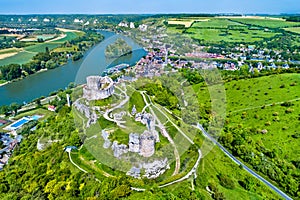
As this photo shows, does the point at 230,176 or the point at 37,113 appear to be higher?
the point at 230,176

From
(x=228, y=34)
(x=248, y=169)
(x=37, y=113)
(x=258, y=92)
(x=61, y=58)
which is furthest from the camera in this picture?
(x=228, y=34)

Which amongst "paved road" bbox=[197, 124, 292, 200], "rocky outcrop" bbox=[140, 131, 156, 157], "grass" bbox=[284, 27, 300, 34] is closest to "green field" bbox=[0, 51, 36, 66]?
"paved road" bbox=[197, 124, 292, 200]

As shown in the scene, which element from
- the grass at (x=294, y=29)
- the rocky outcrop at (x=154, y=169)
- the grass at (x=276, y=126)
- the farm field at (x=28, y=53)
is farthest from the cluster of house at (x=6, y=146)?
the grass at (x=294, y=29)

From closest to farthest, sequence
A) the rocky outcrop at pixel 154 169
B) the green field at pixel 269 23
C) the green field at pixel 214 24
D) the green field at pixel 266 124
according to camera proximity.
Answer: the rocky outcrop at pixel 154 169 → the green field at pixel 266 124 → the green field at pixel 214 24 → the green field at pixel 269 23

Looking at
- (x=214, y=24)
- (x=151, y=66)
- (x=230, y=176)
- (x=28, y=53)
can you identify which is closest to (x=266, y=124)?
(x=230, y=176)

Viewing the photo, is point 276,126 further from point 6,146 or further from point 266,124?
point 6,146

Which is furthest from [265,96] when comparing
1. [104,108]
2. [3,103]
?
[3,103]

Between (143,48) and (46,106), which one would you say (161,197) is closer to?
(46,106)

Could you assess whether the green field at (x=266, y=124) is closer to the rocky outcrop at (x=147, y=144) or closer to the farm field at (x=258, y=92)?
the farm field at (x=258, y=92)
